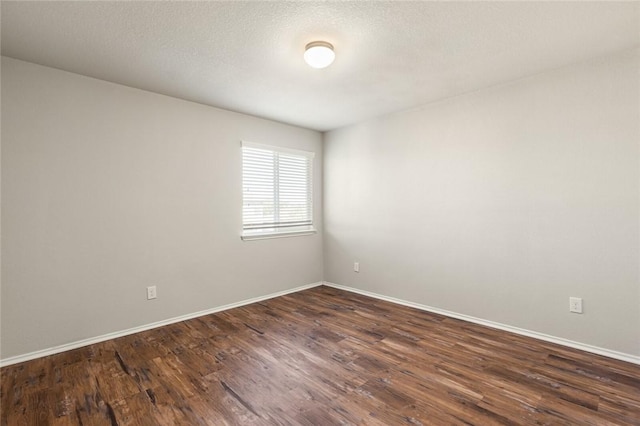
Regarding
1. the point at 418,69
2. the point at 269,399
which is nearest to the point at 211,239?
the point at 269,399

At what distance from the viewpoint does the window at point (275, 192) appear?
12.7 feet

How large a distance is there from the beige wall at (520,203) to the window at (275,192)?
0.91m

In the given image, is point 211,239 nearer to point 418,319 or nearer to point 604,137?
point 418,319

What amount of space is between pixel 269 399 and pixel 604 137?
3180 millimetres

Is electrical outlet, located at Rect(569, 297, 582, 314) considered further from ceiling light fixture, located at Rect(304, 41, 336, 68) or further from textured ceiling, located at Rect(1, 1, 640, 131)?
ceiling light fixture, located at Rect(304, 41, 336, 68)

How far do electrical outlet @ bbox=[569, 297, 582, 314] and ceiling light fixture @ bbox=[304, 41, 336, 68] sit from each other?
279 centimetres

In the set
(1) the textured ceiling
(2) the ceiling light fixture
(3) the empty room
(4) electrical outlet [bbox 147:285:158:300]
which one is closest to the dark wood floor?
(3) the empty room

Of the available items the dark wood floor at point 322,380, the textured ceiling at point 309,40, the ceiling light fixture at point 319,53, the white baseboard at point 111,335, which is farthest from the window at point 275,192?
the ceiling light fixture at point 319,53

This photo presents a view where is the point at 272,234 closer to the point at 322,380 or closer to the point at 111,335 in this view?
the point at 111,335

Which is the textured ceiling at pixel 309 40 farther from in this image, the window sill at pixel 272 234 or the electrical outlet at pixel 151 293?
the electrical outlet at pixel 151 293

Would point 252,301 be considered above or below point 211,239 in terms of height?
below

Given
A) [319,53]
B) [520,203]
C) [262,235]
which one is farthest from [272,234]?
[520,203]

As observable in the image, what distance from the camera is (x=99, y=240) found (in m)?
2.77

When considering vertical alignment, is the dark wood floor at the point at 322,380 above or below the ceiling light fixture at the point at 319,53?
below
